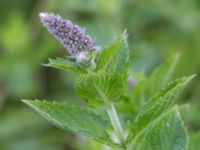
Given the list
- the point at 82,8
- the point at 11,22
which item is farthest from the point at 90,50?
the point at 11,22

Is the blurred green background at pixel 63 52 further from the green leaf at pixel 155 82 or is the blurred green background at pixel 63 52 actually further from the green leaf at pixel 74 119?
the green leaf at pixel 74 119

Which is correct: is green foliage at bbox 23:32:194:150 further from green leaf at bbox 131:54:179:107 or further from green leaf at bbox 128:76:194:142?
green leaf at bbox 131:54:179:107

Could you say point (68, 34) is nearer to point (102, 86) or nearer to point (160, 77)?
point (102, 86)

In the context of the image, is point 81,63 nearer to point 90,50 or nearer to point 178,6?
point 90,50

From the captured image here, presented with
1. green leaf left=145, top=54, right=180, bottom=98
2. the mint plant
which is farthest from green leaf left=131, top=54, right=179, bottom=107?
the mint plant

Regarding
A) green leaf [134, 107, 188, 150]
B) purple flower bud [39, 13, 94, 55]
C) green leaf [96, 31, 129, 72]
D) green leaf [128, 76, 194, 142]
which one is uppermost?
purple flower bud [39, 13, 94, 55]

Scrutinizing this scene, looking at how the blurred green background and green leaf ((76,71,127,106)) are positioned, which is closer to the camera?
green leaf ((76,71,127,106))

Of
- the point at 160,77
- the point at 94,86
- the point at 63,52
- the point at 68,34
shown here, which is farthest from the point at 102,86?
the point at 63,52
